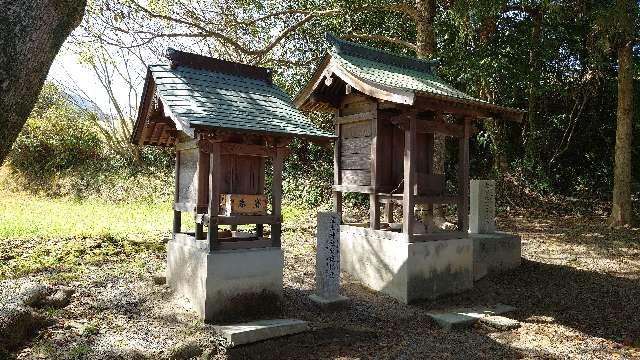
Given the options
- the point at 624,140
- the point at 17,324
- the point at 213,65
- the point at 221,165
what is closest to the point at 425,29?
the point at 624,140

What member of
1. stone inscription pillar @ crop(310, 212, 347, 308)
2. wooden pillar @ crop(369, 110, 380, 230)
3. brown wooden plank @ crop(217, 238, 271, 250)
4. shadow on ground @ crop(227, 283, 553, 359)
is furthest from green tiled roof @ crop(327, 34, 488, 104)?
shadow on ground @ crop(227, 283, 553, 359)

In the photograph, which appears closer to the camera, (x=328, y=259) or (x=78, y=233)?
(x=328, y=259)

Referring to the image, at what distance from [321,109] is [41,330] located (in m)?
6.38

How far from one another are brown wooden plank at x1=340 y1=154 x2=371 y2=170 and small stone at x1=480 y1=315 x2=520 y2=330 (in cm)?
340

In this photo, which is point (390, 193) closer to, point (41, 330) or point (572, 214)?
point (41, 330)

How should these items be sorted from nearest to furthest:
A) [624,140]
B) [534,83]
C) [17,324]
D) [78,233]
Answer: [17,324], [78,233], [624,140], [534,83]

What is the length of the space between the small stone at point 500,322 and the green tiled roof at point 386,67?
384cm

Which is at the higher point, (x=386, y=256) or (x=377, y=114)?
(x=377, y=114)

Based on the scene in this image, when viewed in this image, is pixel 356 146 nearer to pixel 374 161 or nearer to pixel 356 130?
pixel 356 130

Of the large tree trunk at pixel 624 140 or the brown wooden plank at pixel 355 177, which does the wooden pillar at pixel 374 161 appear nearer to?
the brown wooden plank at pixel 355 177

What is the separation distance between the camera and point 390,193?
8.36 metres

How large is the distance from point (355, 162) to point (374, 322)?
334 centimetres

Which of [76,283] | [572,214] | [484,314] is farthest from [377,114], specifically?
[572,214]

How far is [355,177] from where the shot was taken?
8.87 meters
